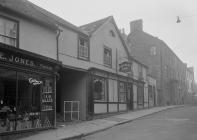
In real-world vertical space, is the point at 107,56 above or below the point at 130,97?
above

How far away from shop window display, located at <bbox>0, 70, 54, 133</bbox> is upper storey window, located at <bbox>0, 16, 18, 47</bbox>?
1.65m

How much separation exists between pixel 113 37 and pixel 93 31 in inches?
163

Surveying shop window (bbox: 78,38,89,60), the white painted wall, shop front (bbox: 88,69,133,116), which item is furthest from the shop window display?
shop front (bbox: 88,69,133,116)

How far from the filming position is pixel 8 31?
14.1 metres

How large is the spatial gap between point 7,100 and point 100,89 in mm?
A: 10230

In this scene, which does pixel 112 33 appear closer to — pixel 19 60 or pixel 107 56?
pixel 107 56

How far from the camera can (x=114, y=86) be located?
80.9 feet

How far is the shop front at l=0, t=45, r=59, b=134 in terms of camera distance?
42.0 ft

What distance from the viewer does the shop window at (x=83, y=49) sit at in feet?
66.8

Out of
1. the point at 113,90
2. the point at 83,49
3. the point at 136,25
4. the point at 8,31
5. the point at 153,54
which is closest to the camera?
the point at 8,31

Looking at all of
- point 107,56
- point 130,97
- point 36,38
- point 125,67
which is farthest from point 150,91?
point 36,38

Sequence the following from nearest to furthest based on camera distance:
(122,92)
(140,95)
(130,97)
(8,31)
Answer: (8,31), (122,92), (130,97), (140,95)

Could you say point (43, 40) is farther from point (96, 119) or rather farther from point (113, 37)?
A: point (113, 37)

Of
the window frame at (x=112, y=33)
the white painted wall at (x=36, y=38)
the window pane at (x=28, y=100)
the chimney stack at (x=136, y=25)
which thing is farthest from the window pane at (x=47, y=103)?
the chimney stack at (x=136, y=25)
